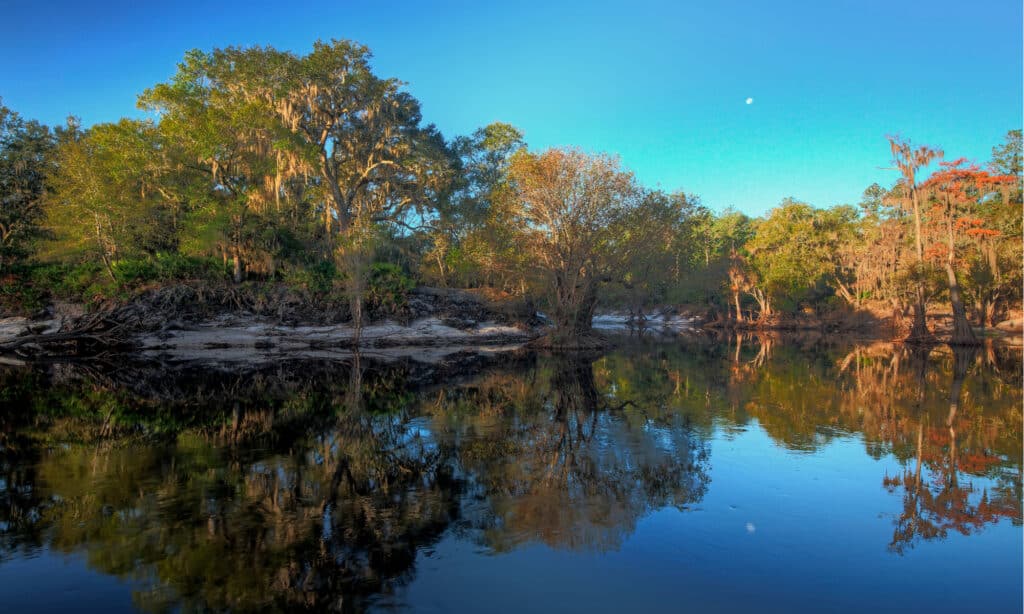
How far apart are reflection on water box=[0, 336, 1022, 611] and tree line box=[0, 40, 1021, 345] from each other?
1576 centimetres

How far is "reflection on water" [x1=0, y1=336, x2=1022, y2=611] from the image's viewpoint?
4.73 m

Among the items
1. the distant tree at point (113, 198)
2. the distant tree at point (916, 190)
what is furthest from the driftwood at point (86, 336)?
the distant tree at point (916, 190)

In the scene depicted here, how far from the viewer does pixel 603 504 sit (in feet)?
21.4

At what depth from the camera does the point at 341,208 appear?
36094 mm

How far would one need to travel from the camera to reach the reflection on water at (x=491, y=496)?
473cm

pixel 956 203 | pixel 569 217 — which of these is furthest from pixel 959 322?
pixel 569 217

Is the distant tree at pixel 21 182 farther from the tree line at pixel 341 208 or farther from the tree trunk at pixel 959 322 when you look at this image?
the tree trunk at pixel 959 322

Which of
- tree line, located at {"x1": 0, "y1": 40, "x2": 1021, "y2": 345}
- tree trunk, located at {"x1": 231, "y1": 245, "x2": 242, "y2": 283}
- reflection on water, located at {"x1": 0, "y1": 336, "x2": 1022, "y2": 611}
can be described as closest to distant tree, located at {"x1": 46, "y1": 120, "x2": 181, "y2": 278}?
tree line, located at {"x1": 0, "y1": 40, "x2": 1021, "y2": 345}

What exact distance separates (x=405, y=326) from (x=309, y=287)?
618 centimetres

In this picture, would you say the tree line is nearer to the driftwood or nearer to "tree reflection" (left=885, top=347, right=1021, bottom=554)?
the driftwood

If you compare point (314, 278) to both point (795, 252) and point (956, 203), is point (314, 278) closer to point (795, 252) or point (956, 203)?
point (956, 203)

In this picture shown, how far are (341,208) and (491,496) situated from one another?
107 ft

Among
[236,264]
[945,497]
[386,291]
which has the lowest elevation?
[945,497]

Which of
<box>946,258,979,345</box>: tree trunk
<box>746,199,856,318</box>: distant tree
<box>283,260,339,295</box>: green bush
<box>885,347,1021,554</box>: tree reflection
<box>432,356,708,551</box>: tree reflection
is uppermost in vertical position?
<box>746,199,856,318</box>: distant tree
